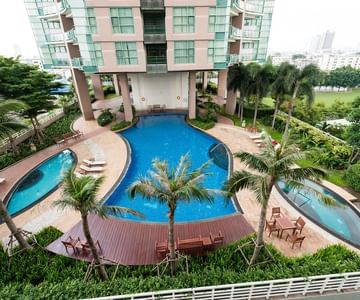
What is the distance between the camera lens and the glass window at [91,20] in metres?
18.3

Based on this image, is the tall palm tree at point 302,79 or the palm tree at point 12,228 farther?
the tall palm tree at point 302,79

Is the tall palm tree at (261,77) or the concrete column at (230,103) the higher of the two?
the tall palm tree at (261,77)

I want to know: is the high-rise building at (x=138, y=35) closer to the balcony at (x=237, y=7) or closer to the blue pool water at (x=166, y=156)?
the balcony at (x=237, y=7)

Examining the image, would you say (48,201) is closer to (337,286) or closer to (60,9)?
(337,286)

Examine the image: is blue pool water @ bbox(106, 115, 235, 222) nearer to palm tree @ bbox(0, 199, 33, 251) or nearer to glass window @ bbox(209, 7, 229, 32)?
palm tree @ bbox(0, 199, 33, 251)

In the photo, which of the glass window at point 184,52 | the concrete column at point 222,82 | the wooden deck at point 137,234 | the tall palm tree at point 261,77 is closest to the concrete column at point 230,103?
the concrete column at point 222,82

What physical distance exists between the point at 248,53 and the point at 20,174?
29651 mm

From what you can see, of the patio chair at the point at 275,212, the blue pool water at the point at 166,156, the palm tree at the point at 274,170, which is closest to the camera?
the palm tree at the point at 274,170

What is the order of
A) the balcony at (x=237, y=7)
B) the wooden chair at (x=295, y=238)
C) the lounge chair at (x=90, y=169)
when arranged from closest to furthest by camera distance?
the wooden chair at (x=295, y=238) → the lounge chair at (x=90, y=169) → the balcony at (x=237, y=7)

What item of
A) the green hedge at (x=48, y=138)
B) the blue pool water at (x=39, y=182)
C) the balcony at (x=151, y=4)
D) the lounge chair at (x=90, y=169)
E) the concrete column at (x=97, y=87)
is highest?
the balcony at (x=151, y=4)

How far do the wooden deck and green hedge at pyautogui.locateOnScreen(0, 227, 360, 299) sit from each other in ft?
1.44

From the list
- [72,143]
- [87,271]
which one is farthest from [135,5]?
[87,271]

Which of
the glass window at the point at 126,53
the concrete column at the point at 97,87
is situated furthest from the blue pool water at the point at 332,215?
the concrete column at the point at 97,87

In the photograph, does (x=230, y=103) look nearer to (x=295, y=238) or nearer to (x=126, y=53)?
(x=126, y=53)
